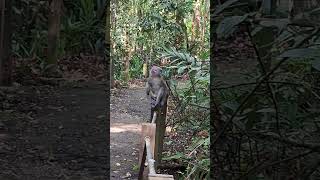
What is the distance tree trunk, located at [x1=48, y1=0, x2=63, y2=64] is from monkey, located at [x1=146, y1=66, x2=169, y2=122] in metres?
0.50

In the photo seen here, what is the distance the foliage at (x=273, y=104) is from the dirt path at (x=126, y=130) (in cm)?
136

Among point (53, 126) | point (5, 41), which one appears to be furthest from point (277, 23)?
point (53, 126)

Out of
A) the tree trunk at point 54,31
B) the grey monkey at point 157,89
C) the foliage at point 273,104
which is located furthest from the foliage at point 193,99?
the foliage at point 273,104

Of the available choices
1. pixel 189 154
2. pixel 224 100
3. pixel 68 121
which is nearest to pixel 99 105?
pixel 68 121

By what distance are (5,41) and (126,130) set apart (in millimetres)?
854

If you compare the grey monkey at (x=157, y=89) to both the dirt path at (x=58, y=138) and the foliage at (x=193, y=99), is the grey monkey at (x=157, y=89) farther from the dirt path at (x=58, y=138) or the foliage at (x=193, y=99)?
the dirt path at (x=58, y=138)

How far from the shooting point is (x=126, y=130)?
227 centimetres

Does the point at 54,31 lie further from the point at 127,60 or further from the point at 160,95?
the point at 127,60

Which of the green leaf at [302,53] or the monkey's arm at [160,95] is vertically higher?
the green leaf at [302,53]

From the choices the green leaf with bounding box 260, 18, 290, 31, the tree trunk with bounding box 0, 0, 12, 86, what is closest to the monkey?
the tree trunk with bounding box 0, 0, 12, 86

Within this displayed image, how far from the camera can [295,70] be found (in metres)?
0.60

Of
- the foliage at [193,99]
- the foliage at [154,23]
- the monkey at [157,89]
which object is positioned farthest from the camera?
the foliage at [154,23]

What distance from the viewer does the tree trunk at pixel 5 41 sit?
1555mm

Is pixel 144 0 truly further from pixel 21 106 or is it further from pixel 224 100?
pixel 224 100
